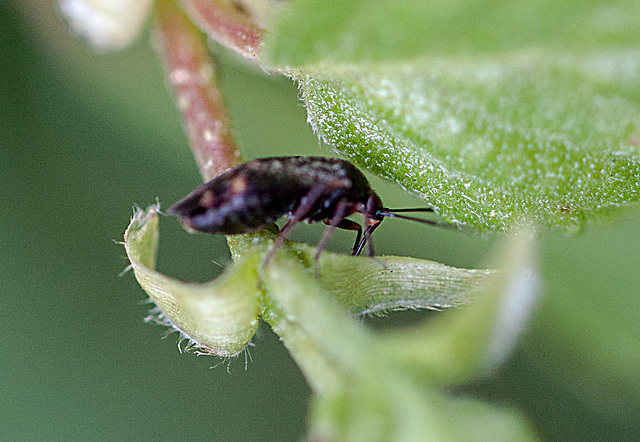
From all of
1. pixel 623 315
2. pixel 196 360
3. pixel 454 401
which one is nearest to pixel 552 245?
pixel 623 315

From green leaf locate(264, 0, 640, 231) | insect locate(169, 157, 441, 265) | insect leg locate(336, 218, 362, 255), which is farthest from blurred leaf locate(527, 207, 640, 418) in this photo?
green leaf locate(264, 0, 640, 231)

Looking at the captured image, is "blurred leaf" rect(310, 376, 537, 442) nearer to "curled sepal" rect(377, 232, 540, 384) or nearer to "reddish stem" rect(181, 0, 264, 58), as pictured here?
"curled sepal" rect(377, 232, 540, 384)

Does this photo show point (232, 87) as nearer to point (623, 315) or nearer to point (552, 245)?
point (552, 245)

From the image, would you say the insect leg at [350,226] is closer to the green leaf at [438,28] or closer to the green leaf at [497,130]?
the green leaf at [497,130]

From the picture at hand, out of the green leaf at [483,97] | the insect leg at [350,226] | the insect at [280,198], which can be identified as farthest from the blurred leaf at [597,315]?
the green leaf at [483,97]

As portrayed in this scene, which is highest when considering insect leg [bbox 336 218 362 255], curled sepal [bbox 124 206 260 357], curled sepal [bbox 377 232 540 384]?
insect leg [bbox 336 218 362 255]
